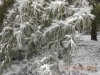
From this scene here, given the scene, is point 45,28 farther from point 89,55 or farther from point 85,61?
point 89,55

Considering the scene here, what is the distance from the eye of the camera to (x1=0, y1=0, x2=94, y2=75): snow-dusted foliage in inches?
165

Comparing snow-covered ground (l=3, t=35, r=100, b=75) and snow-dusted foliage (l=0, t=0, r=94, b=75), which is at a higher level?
snow-dusted foliage (l=0, t=0, r=94, b=75)

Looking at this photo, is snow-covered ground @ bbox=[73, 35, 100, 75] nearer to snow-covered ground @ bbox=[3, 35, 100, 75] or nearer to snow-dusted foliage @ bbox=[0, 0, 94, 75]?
snow-covered ground @ bbox=[3, 35, 100, 75]

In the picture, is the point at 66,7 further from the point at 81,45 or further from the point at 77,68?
the point at 81,45

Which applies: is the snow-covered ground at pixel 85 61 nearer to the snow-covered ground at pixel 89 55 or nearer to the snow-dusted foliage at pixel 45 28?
the snow-covered ground at pixel 89 55

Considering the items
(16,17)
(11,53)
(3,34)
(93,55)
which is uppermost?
(16,17)

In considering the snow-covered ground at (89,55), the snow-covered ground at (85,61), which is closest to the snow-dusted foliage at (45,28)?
the snow-covered ground at (85,61)

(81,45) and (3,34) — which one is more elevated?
(3,34)

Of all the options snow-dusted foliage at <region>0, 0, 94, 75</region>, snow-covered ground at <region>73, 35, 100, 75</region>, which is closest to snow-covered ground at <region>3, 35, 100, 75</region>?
snow-covered ground at <region>73, 35, 100, 75</region>

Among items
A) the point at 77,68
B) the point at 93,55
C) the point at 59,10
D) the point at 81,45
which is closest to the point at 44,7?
the point at 59,10

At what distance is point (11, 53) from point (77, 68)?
195cm

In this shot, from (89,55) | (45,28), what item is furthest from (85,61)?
(45,28)

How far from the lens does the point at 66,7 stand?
4.56 metres

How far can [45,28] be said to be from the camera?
470 centimetres
